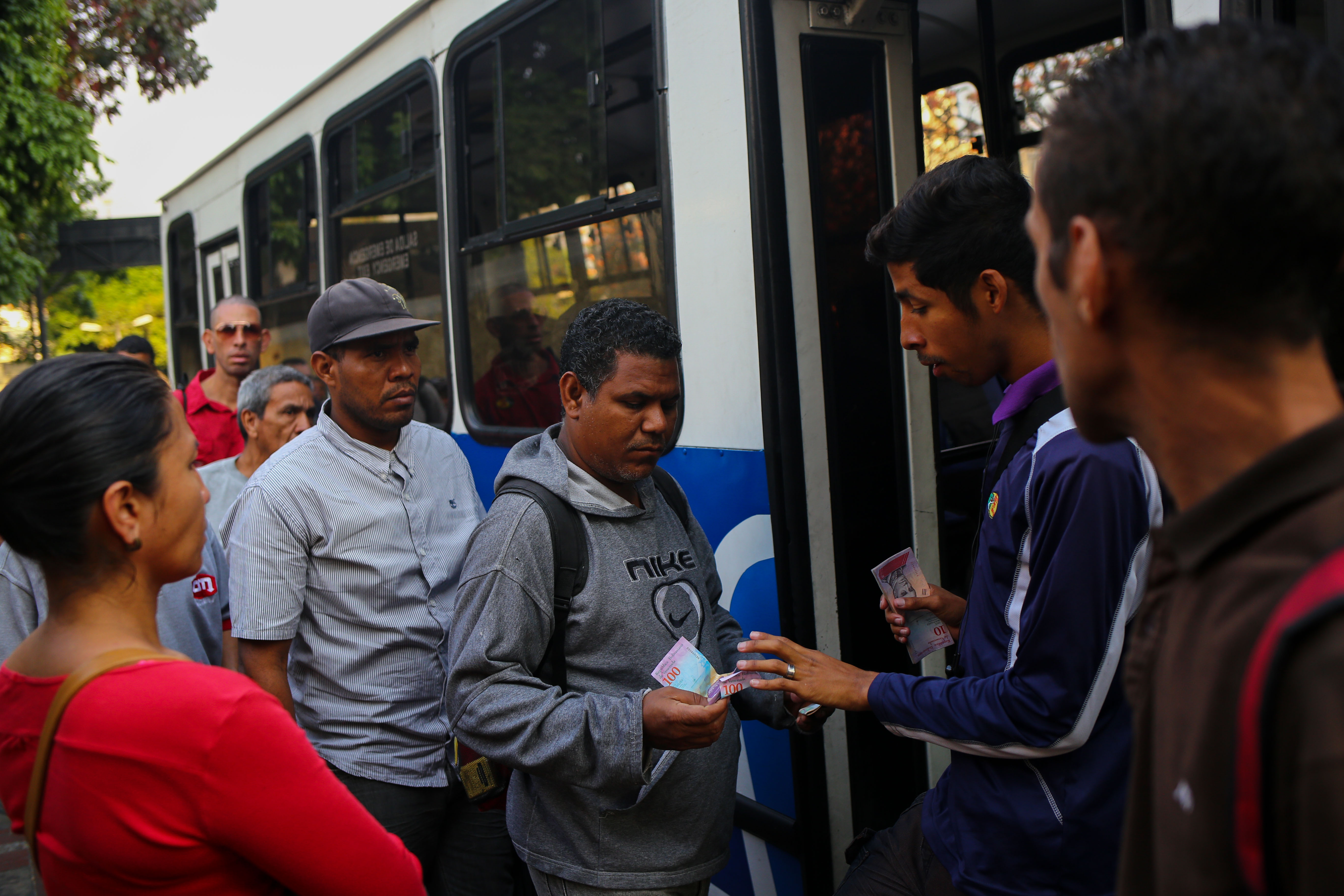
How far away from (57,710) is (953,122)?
362 cm

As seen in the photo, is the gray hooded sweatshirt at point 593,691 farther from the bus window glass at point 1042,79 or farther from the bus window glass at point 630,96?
the bus window glass at point 1042,79

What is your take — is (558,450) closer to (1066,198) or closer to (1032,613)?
(1032,613)

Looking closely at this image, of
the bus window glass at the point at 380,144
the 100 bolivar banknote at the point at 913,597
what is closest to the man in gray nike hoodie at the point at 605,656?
the 100 bolivar banknote at the point at 913,597

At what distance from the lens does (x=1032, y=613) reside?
1471mm

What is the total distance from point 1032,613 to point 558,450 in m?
0.94

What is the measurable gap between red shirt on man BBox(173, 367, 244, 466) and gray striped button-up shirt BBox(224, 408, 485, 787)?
2340 millimetres

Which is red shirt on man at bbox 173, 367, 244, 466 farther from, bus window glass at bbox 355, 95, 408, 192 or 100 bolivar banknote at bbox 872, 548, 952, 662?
100 bolivar banknote at bbox 872, 548, 952, 662

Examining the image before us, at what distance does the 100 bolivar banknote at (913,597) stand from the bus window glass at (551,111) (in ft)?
5.08

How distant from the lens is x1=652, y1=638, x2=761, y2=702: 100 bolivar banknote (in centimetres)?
177

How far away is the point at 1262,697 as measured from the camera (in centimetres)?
63

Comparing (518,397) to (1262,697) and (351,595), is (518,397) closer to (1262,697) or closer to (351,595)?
(351,595)

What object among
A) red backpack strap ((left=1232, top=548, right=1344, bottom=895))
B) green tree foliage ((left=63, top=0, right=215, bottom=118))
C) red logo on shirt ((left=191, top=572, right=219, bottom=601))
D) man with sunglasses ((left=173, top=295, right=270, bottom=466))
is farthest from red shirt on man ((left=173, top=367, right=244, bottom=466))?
green tree foliage ((left=63, top=0, right=215, bottom=118))

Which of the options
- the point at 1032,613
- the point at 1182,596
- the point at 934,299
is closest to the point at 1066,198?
the point at 1182,596

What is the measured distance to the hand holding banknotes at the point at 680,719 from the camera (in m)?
1.69
